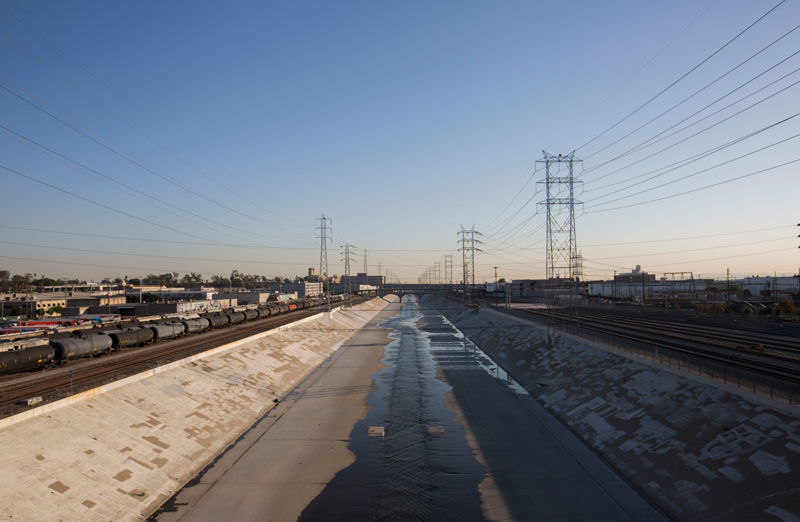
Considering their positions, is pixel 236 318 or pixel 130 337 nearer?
pixel 130 337

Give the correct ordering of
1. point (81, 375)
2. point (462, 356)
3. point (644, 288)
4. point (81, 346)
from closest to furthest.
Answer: point (81, 375) < point (81, 346) < point (462, 356) < point (644, 288)

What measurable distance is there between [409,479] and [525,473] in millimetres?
6053

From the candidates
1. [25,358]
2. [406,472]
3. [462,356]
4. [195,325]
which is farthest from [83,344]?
[462,356]

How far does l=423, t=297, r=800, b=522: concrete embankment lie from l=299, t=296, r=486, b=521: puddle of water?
319 inches

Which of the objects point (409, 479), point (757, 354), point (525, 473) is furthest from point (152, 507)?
point (757, 354)

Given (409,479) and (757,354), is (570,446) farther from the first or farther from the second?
(757,354)

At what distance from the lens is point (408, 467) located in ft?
75.1

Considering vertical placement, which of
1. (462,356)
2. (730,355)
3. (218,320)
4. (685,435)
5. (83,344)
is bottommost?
(462,356)

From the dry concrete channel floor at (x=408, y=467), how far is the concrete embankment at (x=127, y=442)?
1.53 metres

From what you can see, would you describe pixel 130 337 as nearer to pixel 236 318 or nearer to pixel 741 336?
pixel 236 318

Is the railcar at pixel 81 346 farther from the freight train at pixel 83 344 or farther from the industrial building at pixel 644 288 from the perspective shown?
the industrial building at pixel 644 288

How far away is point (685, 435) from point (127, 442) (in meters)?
28.4

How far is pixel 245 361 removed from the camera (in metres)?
42.8

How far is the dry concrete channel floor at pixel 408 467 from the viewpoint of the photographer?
18516 mm
